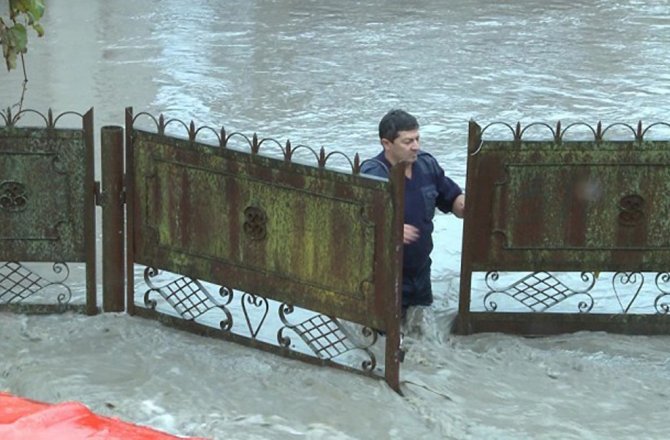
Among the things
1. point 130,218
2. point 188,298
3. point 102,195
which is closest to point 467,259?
point 188,298

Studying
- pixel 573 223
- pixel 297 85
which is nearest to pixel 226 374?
pixel 573 223

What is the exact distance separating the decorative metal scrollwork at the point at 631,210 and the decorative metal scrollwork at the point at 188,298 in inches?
84.4

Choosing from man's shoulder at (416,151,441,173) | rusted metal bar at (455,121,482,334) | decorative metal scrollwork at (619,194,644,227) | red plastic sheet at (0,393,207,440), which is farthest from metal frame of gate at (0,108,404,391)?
red plastic sheet at (0,393,207,440)

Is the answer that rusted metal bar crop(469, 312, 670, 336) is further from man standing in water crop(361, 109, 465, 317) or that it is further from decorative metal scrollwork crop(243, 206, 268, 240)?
decorative metal scrollwork crop(243, 206, 268, 240)

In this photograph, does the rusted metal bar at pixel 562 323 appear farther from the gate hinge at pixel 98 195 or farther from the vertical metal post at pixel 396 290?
the gate hinge at pixel 98 195

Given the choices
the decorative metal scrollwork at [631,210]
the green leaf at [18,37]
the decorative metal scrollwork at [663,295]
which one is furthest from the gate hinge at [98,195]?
the decorative metal scrollwork at [663,295]

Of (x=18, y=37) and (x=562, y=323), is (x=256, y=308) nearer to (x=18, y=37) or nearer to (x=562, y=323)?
(x=562, y=323)

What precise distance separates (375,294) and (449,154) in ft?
14.3

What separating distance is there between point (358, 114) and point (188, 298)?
16.9ft

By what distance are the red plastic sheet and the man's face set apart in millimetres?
3060

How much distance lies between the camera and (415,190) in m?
6.43

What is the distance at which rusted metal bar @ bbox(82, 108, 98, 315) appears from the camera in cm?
625

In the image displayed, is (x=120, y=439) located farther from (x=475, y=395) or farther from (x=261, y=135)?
(x=261, y=135)

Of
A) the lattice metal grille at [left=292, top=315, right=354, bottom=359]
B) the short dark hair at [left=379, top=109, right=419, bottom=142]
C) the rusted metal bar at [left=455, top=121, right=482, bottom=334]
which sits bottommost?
the lattice metal grille at [left=292, top=315, right=354, bottom=359]
